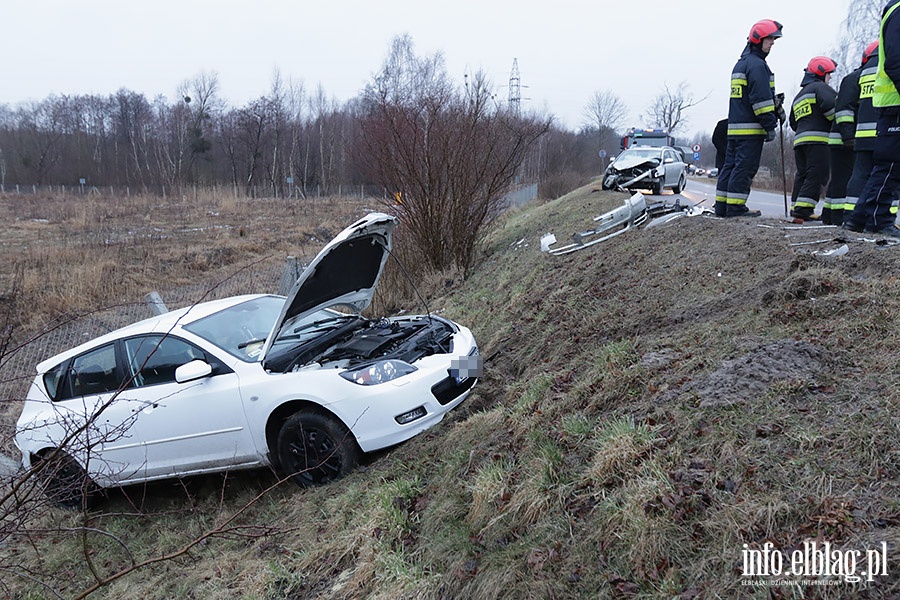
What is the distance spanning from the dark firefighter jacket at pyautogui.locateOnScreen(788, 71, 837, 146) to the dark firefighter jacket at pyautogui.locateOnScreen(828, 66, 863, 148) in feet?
0.64

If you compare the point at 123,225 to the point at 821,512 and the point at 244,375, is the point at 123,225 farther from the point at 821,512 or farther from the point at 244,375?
the point at 821,512

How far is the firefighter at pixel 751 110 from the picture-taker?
22.2 ft

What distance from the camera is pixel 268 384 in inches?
177

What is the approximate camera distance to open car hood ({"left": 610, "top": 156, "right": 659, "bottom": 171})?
48.4 ft

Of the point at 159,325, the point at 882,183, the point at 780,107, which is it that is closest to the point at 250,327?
the point at 159,325

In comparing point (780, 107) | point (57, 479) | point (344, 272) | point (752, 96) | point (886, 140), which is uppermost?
point (752, 96)

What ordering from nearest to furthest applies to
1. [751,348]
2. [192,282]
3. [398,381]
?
[751,348] < [398,381] < [192,282]

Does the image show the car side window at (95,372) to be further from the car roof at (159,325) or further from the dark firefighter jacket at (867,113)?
the dark firefighter jacket at (867,113)

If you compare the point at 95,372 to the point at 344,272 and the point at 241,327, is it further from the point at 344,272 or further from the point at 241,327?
the point at 344,272

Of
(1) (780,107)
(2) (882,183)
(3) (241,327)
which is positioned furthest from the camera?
(1) (780,107)

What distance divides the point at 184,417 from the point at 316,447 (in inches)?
45.8

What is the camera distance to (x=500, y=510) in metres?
3.14

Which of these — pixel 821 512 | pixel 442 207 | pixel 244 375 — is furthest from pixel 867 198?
pixel 442 207

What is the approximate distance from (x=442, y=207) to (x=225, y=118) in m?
58.5
